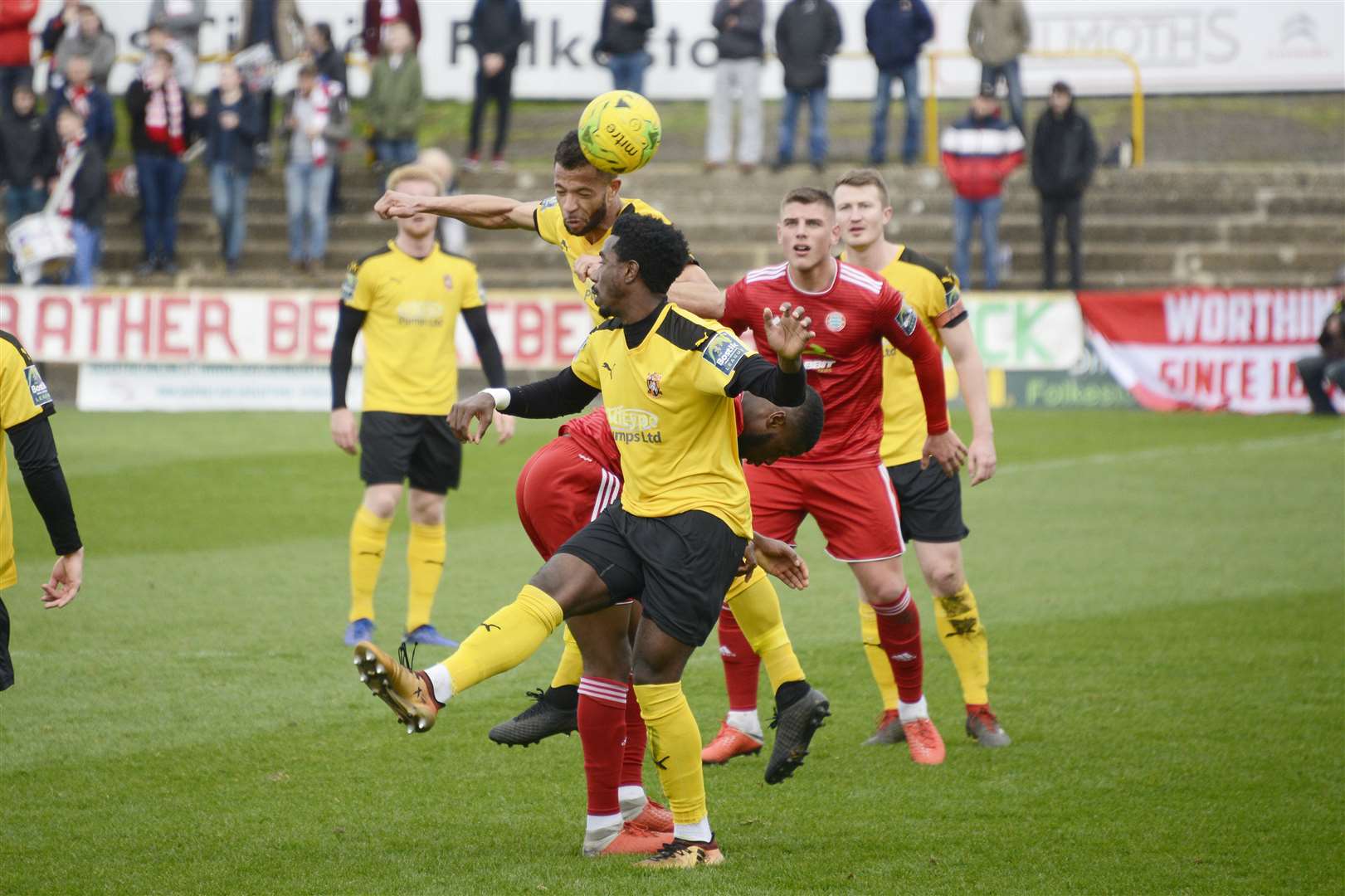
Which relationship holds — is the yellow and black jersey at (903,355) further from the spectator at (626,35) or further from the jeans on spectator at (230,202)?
the jeans on spectator at (230,202)

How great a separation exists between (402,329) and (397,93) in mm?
13428

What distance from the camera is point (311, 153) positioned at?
21578mm

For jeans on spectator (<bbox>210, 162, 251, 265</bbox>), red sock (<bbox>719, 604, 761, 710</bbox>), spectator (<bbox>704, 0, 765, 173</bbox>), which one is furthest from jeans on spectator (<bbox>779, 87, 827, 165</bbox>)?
red sock (<bbox>719, 604, 761, 710</bbox>)

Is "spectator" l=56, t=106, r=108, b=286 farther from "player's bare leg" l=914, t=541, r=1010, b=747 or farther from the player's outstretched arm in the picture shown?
"player's bare leg" l=914, t=541, r=1010, b=747

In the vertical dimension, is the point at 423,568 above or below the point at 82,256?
below

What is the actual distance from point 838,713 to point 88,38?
18.9 meters

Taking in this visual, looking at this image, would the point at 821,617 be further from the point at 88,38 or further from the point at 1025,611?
the point at 88,38

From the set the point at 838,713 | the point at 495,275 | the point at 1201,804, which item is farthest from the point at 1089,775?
the point at 495,275

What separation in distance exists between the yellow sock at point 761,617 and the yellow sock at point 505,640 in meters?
0.99

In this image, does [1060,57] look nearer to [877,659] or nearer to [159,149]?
[159,149]

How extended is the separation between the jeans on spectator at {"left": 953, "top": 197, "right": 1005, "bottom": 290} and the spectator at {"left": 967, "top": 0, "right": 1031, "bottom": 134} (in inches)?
67.6

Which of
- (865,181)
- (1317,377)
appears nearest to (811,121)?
(1317,377)

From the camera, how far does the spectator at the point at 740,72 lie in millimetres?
21719

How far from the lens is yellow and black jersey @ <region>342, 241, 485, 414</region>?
9.25 meters
